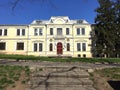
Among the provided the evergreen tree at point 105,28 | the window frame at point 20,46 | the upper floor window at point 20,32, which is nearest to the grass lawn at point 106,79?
the evergreen tree at point 105,28

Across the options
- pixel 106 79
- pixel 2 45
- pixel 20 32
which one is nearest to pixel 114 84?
pixel 106 79

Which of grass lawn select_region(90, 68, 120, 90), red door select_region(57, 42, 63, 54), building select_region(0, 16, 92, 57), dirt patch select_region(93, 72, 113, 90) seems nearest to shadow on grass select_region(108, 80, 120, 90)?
grass lawn select_region(90, 68, 120, 90)

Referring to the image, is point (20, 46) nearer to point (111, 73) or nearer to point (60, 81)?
point (111, 73)

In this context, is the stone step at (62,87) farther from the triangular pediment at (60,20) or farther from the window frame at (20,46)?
the window frame at (20,46)

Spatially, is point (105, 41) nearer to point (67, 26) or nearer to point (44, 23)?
point (67, 26)

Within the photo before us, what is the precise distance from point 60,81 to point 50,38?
34.2m

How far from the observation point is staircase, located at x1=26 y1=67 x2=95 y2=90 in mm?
10947

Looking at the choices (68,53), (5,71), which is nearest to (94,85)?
(5,71)

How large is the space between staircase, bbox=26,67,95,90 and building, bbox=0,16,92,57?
32.0 metres

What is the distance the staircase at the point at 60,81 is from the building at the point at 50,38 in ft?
105

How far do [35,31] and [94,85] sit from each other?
3589cm

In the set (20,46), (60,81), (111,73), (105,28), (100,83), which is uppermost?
(105,28)

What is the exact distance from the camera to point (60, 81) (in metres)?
11.5

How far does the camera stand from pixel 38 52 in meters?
45.6
